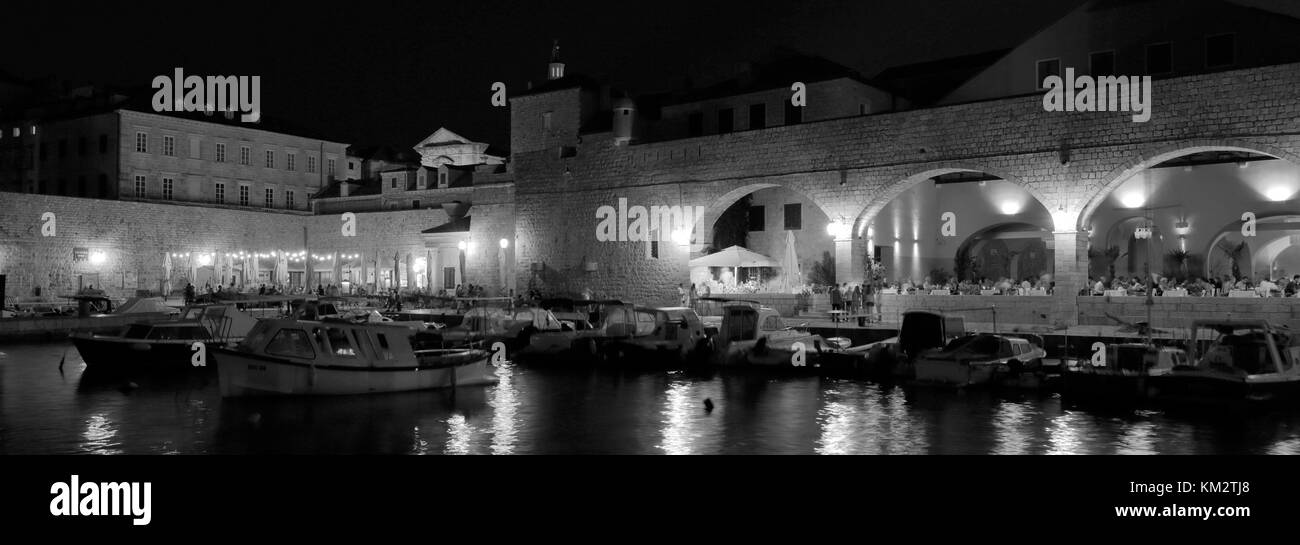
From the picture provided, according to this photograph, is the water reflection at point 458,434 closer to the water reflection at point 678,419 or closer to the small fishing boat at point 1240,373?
the water reflection at point 678,419

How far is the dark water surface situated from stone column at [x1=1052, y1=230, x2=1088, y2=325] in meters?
7.21

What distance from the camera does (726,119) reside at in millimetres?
30219

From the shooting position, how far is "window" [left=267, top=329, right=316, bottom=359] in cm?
1451

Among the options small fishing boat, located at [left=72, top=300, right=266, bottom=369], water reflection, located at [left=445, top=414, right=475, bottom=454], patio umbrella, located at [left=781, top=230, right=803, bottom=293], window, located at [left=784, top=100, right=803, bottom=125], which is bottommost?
water reflection, located at [left=445, top=414, right=475, bottom=454]

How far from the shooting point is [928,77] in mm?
32250

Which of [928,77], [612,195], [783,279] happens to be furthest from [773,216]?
[928,77]

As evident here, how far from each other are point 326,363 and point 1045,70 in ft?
64.7

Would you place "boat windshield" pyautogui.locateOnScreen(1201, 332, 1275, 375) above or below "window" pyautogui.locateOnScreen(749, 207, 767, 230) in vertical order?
below

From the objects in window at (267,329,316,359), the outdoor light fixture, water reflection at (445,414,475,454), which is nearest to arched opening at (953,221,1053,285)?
the outdoor light fixture

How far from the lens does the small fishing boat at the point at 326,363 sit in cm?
1428

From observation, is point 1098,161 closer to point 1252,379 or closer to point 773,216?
point 1252,379

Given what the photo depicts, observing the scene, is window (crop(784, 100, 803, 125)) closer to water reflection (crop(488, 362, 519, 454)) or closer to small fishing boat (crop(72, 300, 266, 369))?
water reflection (crop(488, 362, 519, 454))

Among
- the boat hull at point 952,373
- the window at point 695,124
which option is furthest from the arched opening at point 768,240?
the boat hull at point 952,373

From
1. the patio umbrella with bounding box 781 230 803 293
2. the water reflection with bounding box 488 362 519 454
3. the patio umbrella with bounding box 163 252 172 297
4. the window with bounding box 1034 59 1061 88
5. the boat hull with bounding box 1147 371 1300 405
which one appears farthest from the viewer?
the patio umbrella with bounding box 163 252 172 297
